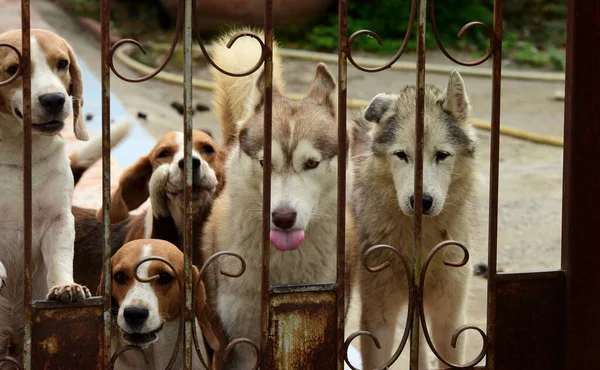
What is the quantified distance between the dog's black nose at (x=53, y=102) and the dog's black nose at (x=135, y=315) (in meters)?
0.75

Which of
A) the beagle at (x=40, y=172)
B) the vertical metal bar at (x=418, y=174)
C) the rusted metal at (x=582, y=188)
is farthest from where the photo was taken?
the beagle at (x=40, y=172)

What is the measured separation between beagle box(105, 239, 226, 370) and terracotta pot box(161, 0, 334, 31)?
30.7 feet

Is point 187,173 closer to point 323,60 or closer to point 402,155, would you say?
point 402,155

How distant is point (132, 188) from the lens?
187 inches

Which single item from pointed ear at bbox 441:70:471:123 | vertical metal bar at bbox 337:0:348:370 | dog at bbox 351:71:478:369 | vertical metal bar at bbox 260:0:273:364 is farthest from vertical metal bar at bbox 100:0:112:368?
pointed ear at bbox 441:70:471:123

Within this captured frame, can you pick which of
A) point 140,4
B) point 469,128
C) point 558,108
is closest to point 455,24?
point 558,108

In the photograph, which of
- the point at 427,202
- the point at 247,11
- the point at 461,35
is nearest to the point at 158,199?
the point at 427,202

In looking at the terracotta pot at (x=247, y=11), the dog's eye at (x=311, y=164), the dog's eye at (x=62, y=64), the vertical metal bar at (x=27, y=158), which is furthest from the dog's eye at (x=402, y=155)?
the terracotta pot at (x=247, y=11)

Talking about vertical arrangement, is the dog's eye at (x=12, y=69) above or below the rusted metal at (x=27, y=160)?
above

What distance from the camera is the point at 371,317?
14.1ft

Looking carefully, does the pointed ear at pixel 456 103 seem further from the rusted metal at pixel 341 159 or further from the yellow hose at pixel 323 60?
the yellow hose at pixel 323 60

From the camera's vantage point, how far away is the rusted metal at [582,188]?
10.8 ft

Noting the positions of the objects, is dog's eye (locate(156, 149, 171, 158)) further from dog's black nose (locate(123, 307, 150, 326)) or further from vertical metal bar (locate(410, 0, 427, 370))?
vertical metal bar (locate(410, 0, 427, 370))

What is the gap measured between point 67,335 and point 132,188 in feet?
5.83
